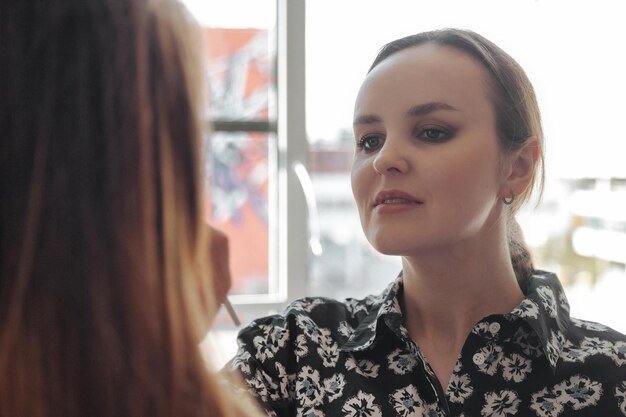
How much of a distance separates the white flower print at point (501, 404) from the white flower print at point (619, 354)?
0.61 ft

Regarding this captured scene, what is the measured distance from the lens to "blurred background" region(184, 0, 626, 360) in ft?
6.65

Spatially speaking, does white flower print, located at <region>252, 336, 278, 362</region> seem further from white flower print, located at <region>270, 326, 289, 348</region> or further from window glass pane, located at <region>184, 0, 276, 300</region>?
window glass pane, located at <region>184, 0, 276, 300</region>

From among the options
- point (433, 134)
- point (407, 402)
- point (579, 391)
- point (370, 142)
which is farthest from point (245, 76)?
point (579, 391)

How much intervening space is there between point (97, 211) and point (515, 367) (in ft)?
3.07

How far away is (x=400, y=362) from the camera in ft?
4.11

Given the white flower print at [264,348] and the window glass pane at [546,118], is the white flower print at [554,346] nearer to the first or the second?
the white flower print at [264,348]

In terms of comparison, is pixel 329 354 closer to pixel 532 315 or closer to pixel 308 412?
pixel 308 412

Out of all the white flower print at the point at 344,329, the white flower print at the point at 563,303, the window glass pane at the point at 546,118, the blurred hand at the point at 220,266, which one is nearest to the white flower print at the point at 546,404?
the white flower print at the point at 563,303

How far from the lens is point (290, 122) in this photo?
2006 mm

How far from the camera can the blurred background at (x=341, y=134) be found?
2.03 meters

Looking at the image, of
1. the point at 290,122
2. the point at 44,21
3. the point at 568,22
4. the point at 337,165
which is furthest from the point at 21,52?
the point at 568,22

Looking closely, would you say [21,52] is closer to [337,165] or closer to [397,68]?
[397,68]

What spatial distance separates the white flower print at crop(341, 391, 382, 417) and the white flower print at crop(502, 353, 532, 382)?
0.74 feet

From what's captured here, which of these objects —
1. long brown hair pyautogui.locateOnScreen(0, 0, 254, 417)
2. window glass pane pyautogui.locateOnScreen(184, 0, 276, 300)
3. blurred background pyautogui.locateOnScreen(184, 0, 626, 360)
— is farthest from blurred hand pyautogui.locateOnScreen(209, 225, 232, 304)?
window glass pane pyautogui.locateOnScreen(184, 0, 276, 300)
